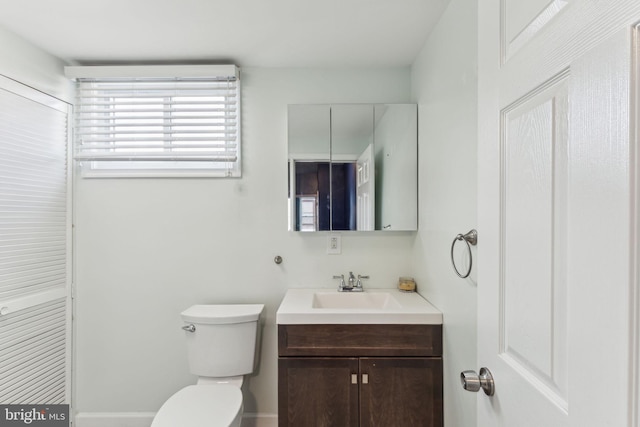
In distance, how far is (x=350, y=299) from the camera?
2.18m

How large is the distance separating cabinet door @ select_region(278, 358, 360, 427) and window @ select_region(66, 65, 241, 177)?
1.27 m

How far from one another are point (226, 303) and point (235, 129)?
114 cm

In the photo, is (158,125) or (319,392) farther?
(158,125)

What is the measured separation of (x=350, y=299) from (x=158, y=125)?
1655 mm

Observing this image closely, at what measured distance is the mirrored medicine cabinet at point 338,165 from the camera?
2.15 metres

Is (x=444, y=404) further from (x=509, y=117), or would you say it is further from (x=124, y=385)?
(x=124, y=385)

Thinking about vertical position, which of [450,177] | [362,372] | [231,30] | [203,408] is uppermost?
[231,30]

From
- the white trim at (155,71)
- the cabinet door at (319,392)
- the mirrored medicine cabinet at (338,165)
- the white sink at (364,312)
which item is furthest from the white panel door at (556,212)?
the white trim at (155,71)

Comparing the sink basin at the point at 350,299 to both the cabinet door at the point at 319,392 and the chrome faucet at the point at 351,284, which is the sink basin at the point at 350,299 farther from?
the cabinet door at the point at 319,392

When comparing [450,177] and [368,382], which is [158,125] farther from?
[368,382]

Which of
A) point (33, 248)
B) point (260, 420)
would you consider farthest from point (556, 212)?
point (33, 248)

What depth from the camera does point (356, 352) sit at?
174 centimetres

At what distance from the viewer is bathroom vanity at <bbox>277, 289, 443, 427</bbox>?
173cm

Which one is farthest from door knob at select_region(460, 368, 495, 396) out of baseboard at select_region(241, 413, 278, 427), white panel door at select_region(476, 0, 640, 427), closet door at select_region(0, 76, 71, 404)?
closet door at select_region(0, 76, 71, 404)
